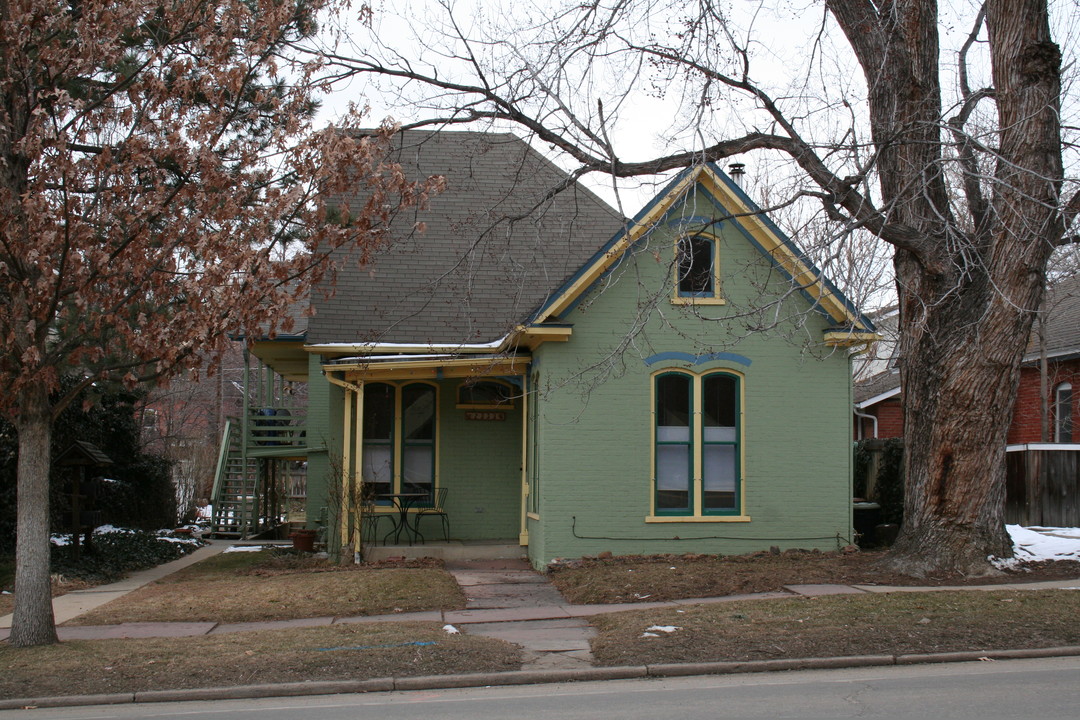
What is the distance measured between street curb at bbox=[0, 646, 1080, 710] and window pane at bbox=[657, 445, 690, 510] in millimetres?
6109

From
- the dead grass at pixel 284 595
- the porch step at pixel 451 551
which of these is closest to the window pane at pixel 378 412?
the porch step at pixel 451 551

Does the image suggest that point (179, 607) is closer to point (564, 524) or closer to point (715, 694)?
point (564, 524)

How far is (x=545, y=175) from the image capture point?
20062mm

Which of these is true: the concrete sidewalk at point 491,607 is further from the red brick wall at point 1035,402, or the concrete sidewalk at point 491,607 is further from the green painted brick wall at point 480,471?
the red brick wall at point 1035,402

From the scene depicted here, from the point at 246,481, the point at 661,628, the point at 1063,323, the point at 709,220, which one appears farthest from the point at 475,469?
the point at 1063,323

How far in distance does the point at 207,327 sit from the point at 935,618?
301 inches

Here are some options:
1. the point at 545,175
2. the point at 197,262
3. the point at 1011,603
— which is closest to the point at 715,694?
the point at 1011,603

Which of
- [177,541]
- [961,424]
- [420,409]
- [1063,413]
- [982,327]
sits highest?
[982,327]

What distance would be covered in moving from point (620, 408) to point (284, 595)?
546cm

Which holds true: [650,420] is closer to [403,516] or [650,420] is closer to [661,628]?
[403,516]

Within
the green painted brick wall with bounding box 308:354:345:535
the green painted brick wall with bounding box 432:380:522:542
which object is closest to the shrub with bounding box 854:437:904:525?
the green painted brick wall with bounding box 432:380:522:542

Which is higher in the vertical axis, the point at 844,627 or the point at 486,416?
the point at 486,416

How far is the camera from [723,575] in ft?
42.8

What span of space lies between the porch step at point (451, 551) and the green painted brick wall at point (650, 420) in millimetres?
685
